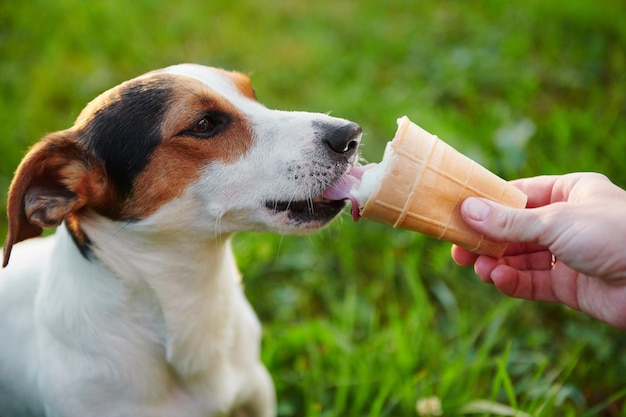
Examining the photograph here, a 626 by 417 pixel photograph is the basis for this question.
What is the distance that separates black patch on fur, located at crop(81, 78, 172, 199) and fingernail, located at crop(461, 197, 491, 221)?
1.14 m

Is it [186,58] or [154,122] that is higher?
[154,122]

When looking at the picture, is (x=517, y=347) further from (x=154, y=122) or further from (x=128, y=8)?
(x=128, y=8)

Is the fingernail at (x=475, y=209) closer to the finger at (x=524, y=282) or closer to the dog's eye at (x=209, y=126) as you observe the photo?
the finger at (x=524, y=282)

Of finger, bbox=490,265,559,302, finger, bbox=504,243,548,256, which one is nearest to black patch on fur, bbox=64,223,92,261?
finger, bbox=490,265,559,302

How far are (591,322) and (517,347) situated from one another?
16.3 inches

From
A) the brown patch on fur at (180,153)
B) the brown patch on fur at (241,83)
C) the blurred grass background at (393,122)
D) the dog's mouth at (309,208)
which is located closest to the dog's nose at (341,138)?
the dog's mouth at (309,208)

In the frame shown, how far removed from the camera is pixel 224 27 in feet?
20.5

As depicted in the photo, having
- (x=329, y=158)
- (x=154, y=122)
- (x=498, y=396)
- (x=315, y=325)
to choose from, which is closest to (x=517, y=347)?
(x=498, y=396)

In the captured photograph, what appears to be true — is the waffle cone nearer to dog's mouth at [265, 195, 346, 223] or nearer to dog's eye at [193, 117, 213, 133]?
dog's mouth at [265, 195, 346, 223]

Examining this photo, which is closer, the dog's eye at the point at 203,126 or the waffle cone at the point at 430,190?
the waffle cone at the point at 430,190

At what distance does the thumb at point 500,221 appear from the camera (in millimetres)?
2012

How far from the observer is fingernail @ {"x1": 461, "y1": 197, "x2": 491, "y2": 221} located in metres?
2.09

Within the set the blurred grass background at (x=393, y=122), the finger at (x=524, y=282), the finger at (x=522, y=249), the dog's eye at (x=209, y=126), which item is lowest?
the blurred grass background at (x=393, y=122)

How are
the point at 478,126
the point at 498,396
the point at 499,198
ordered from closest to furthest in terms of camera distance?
the point at 499,198, the point at 498,396, the point at 478,126
